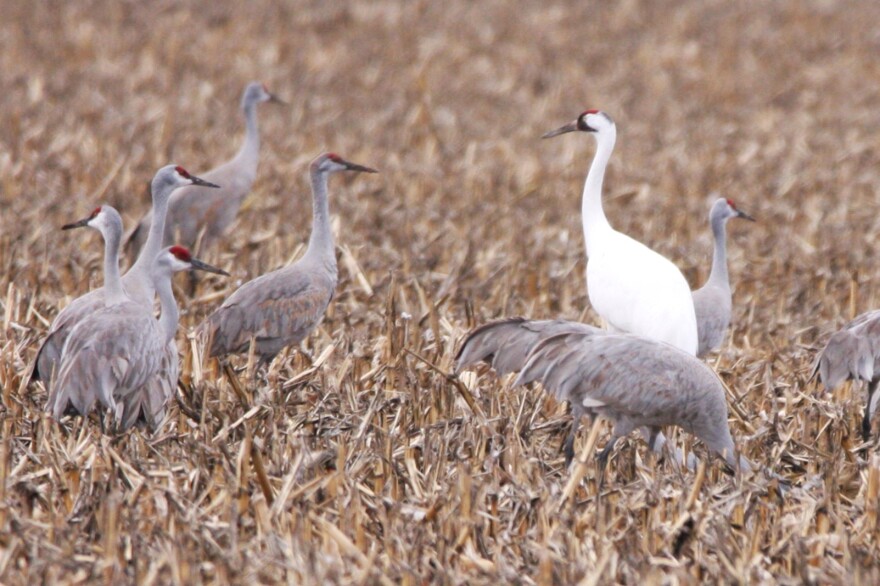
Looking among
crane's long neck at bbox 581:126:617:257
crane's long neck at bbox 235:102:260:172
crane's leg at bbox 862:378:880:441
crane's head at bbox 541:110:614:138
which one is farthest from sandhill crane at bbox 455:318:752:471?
crane's long neck at bbox 235:102:260:172

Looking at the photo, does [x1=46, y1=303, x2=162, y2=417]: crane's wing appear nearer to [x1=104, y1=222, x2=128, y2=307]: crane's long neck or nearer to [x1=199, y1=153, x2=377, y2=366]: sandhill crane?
[x1=104, y1=222, x2=128, y2=307]: crane's long neck

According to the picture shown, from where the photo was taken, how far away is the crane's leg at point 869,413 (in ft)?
16.5

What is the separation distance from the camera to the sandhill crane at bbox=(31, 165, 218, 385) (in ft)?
16.3

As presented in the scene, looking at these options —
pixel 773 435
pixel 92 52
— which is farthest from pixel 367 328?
pixel 92 52

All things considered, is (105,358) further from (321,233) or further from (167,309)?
(321,233)

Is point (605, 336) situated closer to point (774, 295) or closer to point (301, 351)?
point (301, 351)

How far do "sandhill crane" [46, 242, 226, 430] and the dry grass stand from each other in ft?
0.50

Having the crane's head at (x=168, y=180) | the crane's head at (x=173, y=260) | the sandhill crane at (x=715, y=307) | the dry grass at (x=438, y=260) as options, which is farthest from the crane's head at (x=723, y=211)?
the crane's head at (x=173, y=260)

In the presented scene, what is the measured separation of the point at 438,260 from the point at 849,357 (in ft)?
9.32

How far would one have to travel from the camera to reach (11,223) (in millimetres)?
7738

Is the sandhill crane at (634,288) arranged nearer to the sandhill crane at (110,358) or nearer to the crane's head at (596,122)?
the crane's head at (596,122)

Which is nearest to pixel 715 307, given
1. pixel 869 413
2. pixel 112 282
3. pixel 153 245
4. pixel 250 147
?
pixel 869 413

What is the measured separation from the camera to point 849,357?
17.3 ft

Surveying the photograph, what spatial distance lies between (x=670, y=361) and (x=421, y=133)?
22.7ft
